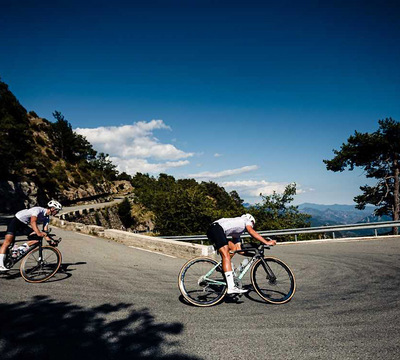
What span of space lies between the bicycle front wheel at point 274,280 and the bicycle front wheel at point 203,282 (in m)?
0.69

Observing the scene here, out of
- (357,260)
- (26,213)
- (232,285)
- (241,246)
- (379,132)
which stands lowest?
(357,260)

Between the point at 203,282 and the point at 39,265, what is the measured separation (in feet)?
14.1

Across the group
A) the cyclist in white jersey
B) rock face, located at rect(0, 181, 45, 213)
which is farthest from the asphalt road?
rock face, located at rect(0, 181, 45, 213)

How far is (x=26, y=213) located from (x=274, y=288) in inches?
241

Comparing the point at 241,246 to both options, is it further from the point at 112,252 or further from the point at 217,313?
the point at 112,252

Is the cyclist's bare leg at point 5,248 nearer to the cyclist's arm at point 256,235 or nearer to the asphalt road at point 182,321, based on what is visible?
the asphalt road at point 182,321

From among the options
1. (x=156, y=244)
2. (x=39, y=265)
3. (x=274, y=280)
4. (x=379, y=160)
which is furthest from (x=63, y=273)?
(x=379, y=160)

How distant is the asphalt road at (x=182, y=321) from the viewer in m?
2.98

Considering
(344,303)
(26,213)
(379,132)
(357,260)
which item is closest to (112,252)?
(26,213)

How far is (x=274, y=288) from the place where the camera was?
194 inches

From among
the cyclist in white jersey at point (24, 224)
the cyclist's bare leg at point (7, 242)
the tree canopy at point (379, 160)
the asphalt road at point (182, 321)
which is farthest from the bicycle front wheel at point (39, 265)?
the tree canopy at point (379, 160)

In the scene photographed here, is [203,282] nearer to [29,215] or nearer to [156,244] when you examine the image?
[29,215]

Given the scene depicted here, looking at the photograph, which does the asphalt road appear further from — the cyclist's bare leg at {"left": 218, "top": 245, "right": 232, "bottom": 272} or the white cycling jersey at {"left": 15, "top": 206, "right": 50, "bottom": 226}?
the white cycling jersey at {"left": 15, "top": 206, "right": 50, "bottom": 226}

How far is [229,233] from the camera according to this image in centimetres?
486
